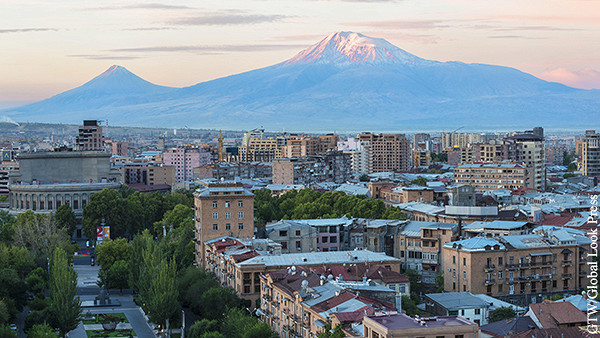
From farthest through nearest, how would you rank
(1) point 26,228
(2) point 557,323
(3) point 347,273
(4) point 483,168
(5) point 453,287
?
(4) point 483,168
(1) point 26,228
(5) point 453,287
(3) point 347,273
(2) point 557,323

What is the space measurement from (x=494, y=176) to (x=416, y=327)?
85620 millimetres

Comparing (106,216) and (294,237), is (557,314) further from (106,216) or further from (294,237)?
(106,216)

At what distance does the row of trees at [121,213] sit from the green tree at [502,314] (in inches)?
1816

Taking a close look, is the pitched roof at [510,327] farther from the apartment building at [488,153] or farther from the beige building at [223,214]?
the apartment building at [488,153]

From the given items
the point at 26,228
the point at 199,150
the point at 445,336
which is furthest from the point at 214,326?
the point at 199,150

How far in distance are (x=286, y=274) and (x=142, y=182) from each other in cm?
10462

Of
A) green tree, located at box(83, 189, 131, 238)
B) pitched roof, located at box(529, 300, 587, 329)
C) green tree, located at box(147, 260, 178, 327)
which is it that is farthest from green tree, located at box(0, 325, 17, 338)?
green tree, located at box(83, 189, 131, 238)

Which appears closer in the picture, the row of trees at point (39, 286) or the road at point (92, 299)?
the row of trees at point (39, 286)

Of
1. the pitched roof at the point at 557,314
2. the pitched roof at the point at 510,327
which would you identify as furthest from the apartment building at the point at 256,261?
the pitched roof at the point at 557,314

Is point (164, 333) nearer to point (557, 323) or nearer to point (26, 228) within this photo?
point (557, 323)

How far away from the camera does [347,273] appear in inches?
1869

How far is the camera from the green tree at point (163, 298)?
4800cm

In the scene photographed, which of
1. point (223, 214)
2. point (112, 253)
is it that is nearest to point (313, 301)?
point (223, 214)

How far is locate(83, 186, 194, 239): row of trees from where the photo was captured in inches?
3438
